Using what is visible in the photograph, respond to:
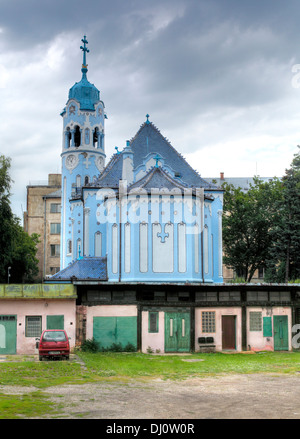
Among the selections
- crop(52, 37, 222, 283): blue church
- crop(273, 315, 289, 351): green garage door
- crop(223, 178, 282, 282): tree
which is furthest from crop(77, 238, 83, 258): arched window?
crop(273, 315, 289, 351): green garage door

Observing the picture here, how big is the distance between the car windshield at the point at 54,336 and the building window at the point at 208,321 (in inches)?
313

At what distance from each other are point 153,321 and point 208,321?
2.86 meters

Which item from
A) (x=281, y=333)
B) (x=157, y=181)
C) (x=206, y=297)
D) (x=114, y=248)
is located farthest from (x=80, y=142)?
(x=281, y=333)

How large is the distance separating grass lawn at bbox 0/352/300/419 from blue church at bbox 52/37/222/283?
33.2 ft

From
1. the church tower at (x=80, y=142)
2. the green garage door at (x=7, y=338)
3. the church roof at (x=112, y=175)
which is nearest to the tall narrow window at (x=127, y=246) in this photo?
A: the church roof at (x=112, y=175)

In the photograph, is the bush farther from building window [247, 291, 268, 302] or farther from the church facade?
building window [247, 291, 268, 302]

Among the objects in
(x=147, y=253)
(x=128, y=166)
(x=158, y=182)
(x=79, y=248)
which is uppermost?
(x=128, y=166)

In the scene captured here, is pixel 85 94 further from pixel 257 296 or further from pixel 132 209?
pixel 257 296

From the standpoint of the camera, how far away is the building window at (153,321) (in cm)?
2742

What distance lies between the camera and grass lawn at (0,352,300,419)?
45.7 feet

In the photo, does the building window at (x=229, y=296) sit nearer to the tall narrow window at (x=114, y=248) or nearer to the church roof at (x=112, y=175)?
the tall narrow window at (x=114, y=248)

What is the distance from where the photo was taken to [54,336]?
2319 centimetres

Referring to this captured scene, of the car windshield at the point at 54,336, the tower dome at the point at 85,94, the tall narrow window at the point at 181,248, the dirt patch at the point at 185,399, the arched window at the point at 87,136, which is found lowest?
the dirt patch at the point at 185,399
